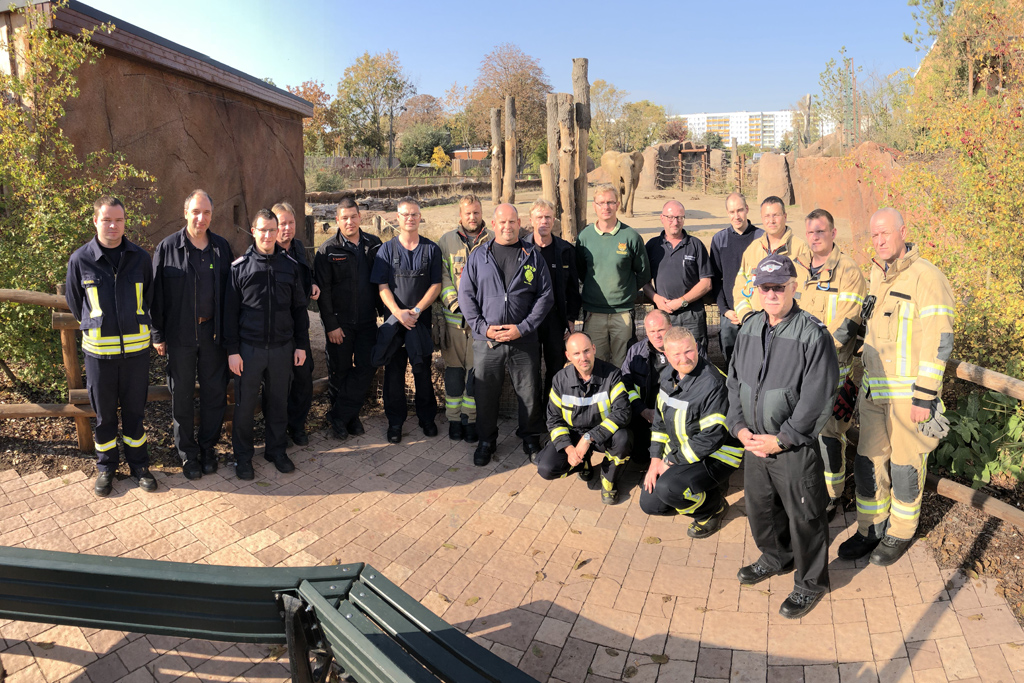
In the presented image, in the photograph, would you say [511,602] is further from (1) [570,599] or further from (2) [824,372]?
(2) [824,372]

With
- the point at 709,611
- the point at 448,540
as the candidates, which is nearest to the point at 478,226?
the point at 448,540

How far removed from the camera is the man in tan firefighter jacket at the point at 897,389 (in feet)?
13.3

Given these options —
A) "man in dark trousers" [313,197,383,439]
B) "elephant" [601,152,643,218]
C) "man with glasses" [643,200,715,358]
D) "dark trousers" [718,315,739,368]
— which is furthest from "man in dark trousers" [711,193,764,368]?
"elephant" [601,152,643,218]

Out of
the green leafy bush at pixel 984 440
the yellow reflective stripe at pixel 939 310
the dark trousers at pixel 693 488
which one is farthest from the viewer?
the green leafy bush at pixel 984 440

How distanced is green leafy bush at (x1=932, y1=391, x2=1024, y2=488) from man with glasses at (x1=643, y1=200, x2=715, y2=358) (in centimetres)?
188

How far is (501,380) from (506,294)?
2.32 feet

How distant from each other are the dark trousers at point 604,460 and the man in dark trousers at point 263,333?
196 centimetres

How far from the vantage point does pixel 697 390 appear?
4637 mm

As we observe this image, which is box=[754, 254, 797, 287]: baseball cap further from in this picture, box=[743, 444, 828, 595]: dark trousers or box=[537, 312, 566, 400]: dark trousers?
box=[537, 312, 566, 400]: dark trousers

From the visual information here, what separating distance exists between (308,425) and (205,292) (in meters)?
1.76

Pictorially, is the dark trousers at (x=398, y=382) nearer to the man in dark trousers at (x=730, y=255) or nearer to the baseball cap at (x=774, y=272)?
the man in dark trousers at (x=730, y=255)

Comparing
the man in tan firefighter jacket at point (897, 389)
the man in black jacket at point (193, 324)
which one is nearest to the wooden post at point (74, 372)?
the man in black jacket at point (193, 324)

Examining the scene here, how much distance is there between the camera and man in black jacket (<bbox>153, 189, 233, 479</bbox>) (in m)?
4.97

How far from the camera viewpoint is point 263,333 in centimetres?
516
